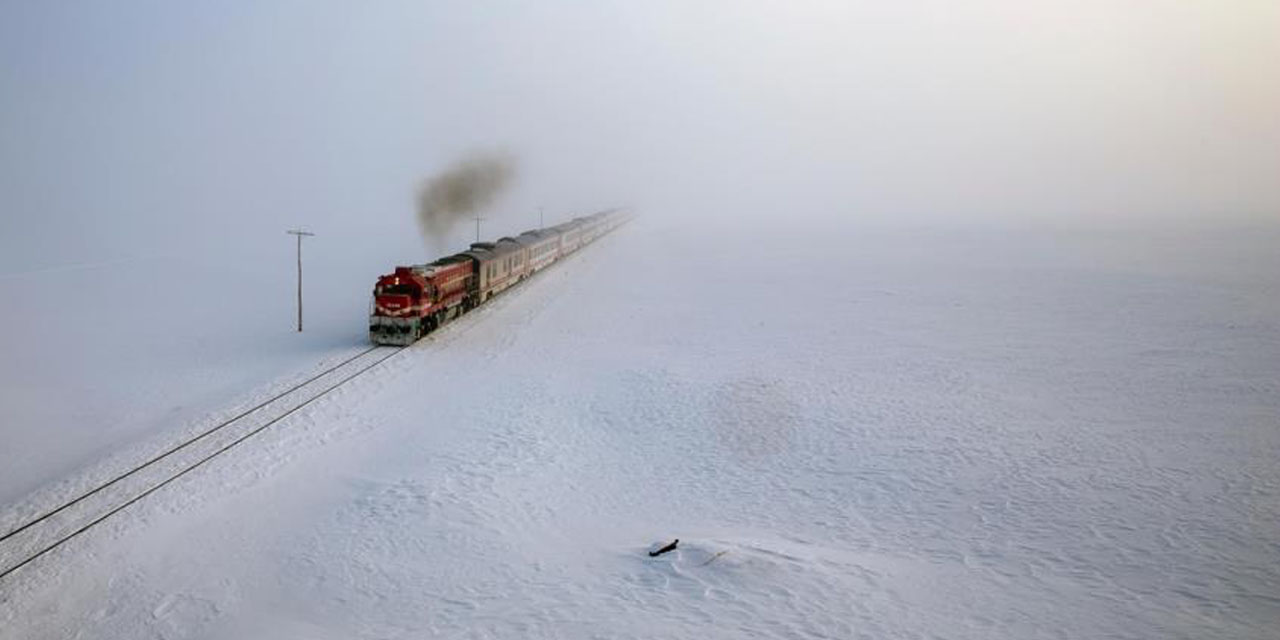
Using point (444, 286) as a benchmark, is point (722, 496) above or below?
below

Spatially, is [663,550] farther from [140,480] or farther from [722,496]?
[140,480]

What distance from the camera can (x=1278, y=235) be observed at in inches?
3369

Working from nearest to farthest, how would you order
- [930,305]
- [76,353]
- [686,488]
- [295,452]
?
[686,488], [295,452], [76,353], [930,305]

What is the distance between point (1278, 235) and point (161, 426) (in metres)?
106

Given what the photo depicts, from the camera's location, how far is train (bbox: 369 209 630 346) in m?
29.8

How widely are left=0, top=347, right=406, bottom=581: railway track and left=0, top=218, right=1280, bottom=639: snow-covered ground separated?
481 mm

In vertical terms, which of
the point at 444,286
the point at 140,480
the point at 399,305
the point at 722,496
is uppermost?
the point at 444,286

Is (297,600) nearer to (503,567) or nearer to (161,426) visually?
(503,567)

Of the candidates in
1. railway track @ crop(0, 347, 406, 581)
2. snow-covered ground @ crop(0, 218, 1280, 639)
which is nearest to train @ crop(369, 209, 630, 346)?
snow-covered ground @ crop(0, 218, 1280, 639)

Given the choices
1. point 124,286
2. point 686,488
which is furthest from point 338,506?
point 124,286

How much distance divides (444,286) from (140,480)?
Result: 15.9 meters

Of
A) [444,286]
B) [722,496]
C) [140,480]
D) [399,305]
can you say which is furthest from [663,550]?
[444,286]

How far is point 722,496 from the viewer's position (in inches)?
685

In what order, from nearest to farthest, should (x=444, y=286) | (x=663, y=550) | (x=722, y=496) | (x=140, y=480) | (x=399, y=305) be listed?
(x=663, y=550) < (x=722, y=496) < (x=140, y=480) < (x=399, y=305) < (x=444, y=286)
